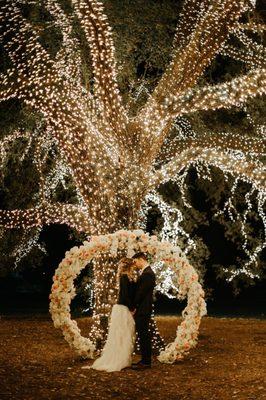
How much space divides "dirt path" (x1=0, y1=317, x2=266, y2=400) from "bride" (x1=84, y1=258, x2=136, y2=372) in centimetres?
18

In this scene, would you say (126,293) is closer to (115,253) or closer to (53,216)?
(115,253)

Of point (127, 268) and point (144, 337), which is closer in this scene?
point (144, 337)

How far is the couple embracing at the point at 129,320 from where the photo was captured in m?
9.92

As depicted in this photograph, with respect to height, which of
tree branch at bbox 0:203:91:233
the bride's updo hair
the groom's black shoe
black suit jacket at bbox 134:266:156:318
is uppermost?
tree branch at bbox 0:203:91:233

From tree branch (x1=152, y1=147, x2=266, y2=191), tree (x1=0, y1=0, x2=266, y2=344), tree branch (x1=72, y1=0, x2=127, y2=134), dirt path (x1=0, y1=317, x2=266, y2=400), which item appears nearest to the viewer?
dirt path (x1=0, y1=317, x2=266, y2=400)

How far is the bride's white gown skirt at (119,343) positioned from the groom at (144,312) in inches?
6.8

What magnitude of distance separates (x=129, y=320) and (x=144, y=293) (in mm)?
461

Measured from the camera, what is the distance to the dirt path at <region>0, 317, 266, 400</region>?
8.30 meters

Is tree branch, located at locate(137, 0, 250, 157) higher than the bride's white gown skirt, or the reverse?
tree branch, located at locate(137, 0, 250, 157)

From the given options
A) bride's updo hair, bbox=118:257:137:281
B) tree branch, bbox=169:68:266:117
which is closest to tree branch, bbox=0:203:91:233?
bride's updo hair, bbox=118:257:137:281

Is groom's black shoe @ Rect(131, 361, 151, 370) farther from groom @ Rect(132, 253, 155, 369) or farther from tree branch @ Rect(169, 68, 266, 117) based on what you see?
tree branch @ Rect(169, 68, 266, 117)

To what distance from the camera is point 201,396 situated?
823cm

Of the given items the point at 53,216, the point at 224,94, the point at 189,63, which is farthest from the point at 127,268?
the point at 189,63

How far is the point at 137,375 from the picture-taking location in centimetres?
955
